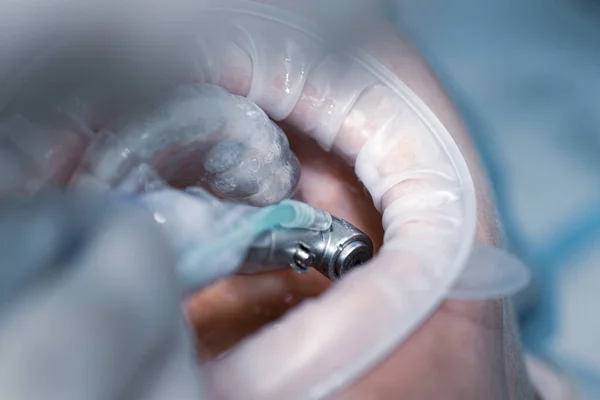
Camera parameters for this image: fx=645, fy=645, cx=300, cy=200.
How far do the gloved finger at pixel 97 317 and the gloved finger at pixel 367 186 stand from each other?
64 mm

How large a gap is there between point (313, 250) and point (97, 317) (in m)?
0.26

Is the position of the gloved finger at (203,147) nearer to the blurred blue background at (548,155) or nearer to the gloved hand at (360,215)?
the gloved hand at (360,215)

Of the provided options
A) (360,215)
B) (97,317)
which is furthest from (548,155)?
(97,317)

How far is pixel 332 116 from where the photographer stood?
0.62 meters

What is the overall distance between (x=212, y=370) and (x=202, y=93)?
251 mm

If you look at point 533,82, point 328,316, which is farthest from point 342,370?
point 533,82

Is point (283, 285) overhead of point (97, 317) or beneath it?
beneath

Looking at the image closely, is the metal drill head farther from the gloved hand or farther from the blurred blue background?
the blurred blue background

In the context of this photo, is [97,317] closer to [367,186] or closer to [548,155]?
[367,186]

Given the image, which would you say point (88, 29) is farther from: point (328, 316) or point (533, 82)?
point (533, 82)

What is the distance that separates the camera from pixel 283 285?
65cm

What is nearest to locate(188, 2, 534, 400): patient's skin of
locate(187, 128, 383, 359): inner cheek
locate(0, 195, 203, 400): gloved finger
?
locate(187, 128, 383, 359): inner cheek

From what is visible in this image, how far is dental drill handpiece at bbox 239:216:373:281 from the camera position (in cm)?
53

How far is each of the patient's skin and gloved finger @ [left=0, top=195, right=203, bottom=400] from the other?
133mm
